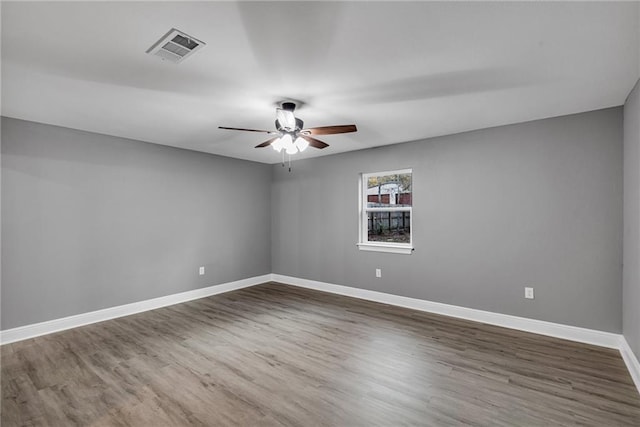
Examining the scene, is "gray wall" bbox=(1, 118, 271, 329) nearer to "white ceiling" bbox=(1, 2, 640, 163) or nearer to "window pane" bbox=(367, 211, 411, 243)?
"white ceiling" bbox=(1, 2, 640, 163)

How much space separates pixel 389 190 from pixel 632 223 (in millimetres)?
2780

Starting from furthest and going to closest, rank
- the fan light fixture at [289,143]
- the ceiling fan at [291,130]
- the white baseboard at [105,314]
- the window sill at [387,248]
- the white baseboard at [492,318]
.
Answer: the window sill at [387,248] → the white baseboard at [105,314] → the white baseboard at [492,318] → the fan light fixture at [289,143] → the ceiling fan at [291,130]

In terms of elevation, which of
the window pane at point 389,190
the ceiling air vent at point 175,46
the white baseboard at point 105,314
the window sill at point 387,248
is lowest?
the white baseboard at point 105,314

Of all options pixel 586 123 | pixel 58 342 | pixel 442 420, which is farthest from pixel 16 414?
pixel 586 123

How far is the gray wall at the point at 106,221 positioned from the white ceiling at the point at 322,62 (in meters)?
0.54

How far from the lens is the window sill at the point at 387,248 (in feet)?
14.6

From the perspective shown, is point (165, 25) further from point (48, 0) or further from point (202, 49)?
point (48, 0)

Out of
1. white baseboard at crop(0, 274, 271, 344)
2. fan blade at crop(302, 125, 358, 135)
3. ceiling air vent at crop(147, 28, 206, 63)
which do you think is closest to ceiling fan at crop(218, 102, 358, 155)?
fan blade at crop(302, 125, 358, 135)

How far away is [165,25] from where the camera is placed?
1.72 meters

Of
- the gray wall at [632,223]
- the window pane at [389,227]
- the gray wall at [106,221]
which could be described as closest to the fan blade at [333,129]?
the window pane at [389,227]

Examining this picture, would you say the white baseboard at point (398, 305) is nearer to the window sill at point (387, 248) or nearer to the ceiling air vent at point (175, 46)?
the window sill at point (387, 248)

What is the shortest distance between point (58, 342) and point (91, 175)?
6.61ft

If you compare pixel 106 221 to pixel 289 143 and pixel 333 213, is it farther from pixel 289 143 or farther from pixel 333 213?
→ pixel 333 213

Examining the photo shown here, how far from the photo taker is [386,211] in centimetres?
484
